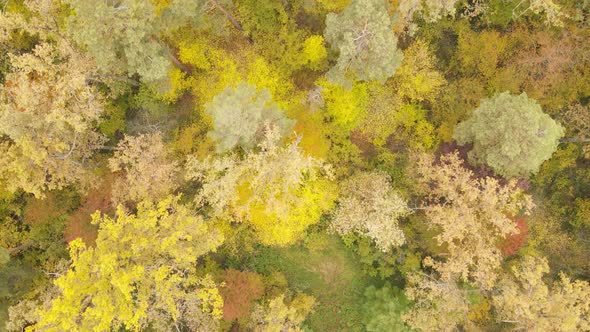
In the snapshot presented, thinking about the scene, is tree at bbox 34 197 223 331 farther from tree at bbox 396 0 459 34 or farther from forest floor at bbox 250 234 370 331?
tree at bbox 396 0 459 34

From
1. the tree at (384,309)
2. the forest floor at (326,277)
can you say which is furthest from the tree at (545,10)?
the tree at (384,309)

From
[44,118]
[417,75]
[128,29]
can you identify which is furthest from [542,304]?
[44,118]

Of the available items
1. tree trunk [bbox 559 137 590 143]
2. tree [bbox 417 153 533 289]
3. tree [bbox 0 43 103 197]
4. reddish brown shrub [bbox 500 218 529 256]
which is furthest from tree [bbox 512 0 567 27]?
tree [bbox 0 43 103 197]

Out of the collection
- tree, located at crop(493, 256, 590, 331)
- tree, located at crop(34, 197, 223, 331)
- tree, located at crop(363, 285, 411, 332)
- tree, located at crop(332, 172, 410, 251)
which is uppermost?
tree, located at crop(332, 172, 410, 251)

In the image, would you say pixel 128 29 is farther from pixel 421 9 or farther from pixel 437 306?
pixel 437 306

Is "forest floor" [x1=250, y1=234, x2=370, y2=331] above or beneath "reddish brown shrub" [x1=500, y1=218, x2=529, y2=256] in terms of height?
beneath

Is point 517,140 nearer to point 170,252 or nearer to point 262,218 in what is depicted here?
point 262,218

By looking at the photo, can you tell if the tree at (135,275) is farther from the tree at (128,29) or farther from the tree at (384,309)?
the tree at (384,309)
